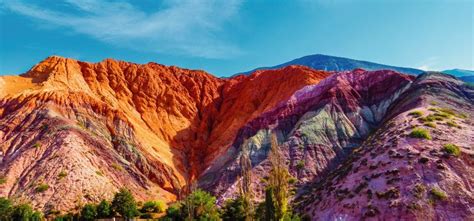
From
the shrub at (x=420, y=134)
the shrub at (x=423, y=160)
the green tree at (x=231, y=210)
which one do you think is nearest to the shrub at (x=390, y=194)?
the shrub at (x=423, y=160)

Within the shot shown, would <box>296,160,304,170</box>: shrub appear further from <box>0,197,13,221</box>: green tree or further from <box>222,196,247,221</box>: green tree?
<box>0,197,13,221</box>: green tree

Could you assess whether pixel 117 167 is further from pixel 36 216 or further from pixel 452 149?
pixel 452 149

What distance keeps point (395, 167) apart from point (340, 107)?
28.4 m

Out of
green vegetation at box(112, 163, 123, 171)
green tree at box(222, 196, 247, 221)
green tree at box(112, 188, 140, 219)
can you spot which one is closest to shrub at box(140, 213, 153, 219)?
green tree at box(112, 188, 140, 219)

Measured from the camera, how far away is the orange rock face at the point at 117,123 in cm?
6006

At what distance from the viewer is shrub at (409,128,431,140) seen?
43.9 metres

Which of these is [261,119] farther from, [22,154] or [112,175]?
[22,154]

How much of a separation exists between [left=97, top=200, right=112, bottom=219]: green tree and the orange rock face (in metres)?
4.06

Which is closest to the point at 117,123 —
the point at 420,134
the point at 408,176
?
the point at 420,134

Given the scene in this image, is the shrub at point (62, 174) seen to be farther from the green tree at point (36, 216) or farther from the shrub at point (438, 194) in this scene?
the shrub at point (438, 194)

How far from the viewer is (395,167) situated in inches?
1624

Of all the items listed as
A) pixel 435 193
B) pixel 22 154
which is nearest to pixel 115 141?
pixel 22 154

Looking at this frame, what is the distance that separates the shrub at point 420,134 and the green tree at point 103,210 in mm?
36374

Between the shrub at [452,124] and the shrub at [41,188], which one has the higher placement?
the shrub at [452,124]
